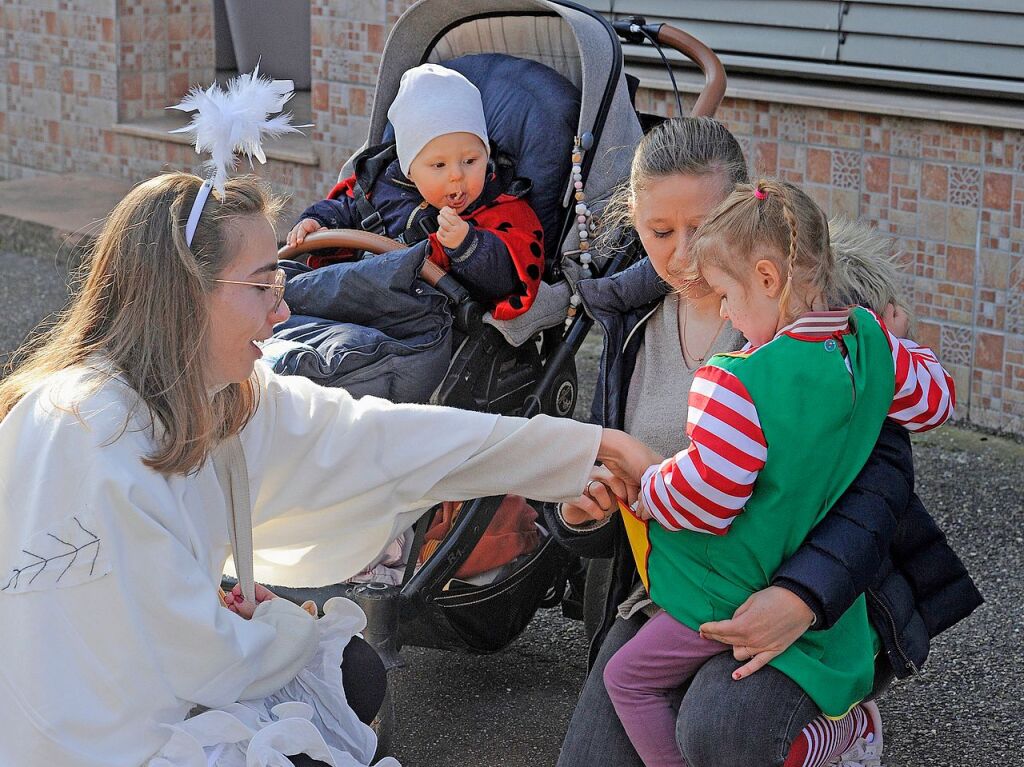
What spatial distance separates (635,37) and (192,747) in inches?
93.8

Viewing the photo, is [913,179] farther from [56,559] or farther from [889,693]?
[56,559]

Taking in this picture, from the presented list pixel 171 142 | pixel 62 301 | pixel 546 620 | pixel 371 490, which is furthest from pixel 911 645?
pixel 171 142

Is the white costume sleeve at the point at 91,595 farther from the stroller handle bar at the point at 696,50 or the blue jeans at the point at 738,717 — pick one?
the stroller handle bar at the point at 696,50

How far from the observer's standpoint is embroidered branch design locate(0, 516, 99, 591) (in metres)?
2.16

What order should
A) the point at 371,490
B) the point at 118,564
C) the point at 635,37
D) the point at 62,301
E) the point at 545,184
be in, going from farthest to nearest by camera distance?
1. the point at 62,301
2. the point at 635,37
3. the point at 545,184
4. the point at 371,490
5. the point at 118,564

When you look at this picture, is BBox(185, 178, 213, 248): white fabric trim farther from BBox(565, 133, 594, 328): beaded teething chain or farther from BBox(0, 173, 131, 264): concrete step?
BBox(0, 173, 131, 264): concrete step

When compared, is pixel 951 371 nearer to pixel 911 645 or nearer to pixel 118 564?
pixel 911 645

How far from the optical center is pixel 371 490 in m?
2.77

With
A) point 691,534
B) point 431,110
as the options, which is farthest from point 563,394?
point 691,534

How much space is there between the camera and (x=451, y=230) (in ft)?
10.6

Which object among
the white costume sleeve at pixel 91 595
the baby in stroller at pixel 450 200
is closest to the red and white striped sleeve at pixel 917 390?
the baby in stroller at pixel 450 200

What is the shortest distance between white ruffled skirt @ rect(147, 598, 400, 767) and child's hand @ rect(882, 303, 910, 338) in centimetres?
121

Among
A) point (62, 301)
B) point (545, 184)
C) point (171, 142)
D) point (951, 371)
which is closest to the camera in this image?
point (545, 184)

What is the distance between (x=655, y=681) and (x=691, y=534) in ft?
0.97
